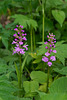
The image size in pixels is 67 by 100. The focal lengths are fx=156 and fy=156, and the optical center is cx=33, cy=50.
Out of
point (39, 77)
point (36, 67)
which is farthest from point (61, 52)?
point (36, 67)

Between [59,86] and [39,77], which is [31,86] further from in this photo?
[59,86]

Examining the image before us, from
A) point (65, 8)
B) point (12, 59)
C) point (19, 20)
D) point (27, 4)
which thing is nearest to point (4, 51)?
point (12, 59)

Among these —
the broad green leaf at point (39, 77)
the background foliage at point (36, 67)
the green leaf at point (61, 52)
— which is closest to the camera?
the background foliage at point (36, 67)

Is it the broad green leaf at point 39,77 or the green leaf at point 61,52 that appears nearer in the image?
the green leaf at point 61,52

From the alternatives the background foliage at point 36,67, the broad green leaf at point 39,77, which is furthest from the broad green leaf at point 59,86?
the broad green leaf at point 39,77

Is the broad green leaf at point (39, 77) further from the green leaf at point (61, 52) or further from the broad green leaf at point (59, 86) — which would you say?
the broad green leaf at point (59, 86)

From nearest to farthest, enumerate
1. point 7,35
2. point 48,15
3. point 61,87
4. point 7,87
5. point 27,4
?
point 7,87
point 61,87
point 7,35
point 27,4
point 48,15

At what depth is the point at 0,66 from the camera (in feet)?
4.47

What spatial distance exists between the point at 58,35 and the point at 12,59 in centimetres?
98

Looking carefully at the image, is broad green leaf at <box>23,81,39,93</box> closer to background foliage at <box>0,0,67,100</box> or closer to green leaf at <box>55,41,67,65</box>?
background foliage at <box>0,0,67,100</box>

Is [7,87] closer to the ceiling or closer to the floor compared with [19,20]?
closer to the floor

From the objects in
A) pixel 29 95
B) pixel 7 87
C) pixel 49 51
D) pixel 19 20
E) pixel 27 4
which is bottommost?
pixel 29 95

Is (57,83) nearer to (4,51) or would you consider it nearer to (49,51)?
(49,51)

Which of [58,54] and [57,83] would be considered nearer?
[57,83]
